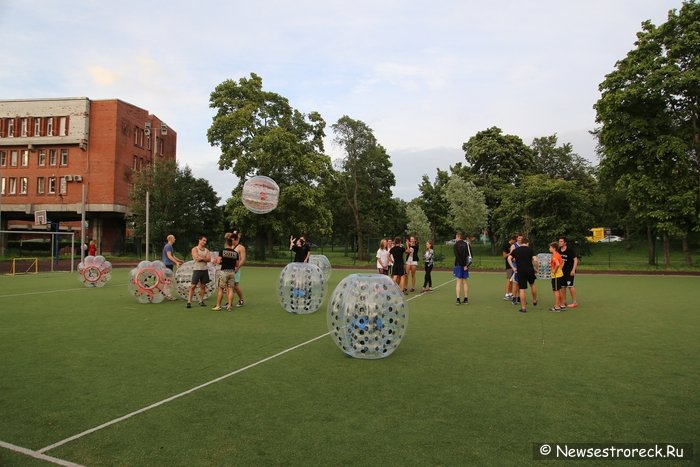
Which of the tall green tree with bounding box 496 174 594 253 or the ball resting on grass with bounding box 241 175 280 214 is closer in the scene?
the ball resting on grass with bounding box 241 175 280 214

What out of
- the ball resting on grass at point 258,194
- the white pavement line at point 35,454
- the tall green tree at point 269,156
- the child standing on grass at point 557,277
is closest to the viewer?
the white pavement line at point 35,454

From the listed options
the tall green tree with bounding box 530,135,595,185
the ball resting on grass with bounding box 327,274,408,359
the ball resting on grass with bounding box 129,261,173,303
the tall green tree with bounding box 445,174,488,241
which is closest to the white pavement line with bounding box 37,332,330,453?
the ball resting on grass with bounding box 327,274,408,359

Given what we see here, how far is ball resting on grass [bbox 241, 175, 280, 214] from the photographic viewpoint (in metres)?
17.4

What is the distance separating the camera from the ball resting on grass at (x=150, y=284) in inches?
541

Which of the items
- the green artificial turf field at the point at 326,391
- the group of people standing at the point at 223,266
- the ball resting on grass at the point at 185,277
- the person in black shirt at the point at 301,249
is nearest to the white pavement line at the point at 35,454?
the green artificial turf field at the point at 326,391

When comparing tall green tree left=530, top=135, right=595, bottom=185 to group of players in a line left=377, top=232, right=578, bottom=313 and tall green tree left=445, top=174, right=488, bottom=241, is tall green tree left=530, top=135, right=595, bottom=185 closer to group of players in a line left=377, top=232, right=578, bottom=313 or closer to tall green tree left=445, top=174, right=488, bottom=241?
tall green tree left=445, top=174, right=488, bottom=241

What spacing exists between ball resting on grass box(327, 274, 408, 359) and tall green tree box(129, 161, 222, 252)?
1526 inches

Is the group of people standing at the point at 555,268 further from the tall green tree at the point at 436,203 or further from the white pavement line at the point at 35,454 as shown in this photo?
the tall green tree at the point at 436,203

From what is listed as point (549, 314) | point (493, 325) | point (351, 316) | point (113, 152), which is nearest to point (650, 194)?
point (549, 314)

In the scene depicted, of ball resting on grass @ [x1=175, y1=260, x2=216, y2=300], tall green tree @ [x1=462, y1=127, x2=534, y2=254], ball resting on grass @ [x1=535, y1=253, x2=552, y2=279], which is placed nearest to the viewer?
ball resting on grass @ [x1=175, y1=260, x2=216, y2=300]

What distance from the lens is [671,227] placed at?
30.2 m

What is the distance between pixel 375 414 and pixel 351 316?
2.23m

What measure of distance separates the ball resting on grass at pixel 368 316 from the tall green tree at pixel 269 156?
32.0 m

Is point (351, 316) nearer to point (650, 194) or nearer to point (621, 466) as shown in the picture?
point (621, 466)
